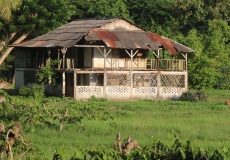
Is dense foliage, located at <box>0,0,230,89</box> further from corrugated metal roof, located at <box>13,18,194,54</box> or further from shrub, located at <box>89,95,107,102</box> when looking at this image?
shrub, located at <box>89,95,107,102</box>

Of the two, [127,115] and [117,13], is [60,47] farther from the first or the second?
[117,13]

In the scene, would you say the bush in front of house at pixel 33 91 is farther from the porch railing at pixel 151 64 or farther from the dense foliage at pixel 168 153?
the dense foliage at pixel 168 153

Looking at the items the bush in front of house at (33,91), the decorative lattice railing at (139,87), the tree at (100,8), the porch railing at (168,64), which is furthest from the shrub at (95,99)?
the tree at (100,8)

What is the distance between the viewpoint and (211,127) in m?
22.7

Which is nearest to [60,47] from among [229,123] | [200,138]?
[229,123]

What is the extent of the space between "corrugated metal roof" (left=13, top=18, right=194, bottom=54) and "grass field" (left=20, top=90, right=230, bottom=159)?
20.7 ft

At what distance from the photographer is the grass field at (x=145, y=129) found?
60.3 ft

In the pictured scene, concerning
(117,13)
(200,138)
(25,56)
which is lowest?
(200,138)

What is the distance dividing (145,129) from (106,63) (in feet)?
51.7

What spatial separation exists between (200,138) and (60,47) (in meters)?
16.6

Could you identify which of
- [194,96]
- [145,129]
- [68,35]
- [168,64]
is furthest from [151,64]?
[145,129]

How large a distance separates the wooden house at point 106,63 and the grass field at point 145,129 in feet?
19.4

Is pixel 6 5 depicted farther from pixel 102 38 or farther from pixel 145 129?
pixel 145 129

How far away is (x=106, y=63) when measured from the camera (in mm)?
37219
